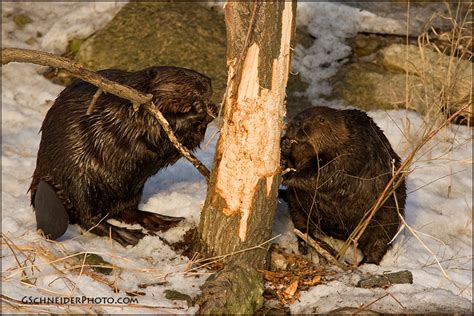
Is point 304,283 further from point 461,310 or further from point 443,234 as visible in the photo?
point 443,234

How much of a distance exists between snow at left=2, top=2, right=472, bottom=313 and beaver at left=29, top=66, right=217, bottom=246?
137 mm

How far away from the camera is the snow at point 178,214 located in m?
3.50

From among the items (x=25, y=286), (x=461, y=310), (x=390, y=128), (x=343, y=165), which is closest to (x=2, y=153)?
(x=25, y=286)

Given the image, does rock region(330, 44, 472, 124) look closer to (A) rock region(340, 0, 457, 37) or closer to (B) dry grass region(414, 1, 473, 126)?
(B) dry grass region(414, 1, 473, 126)

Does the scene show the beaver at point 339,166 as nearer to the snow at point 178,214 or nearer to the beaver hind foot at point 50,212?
the snow at point 178,214

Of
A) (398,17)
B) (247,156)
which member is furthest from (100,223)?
(398,17)

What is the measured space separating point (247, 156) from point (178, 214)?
961 mm

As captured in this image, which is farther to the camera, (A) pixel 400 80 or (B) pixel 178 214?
(A) pixel 400 80

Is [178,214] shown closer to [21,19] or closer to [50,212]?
[50,212]

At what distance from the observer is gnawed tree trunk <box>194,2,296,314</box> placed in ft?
10.6

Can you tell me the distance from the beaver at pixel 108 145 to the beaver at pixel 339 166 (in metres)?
0.46

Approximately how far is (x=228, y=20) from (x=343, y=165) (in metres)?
1.05

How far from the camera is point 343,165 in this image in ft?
12.9

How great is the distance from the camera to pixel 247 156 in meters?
3.43
